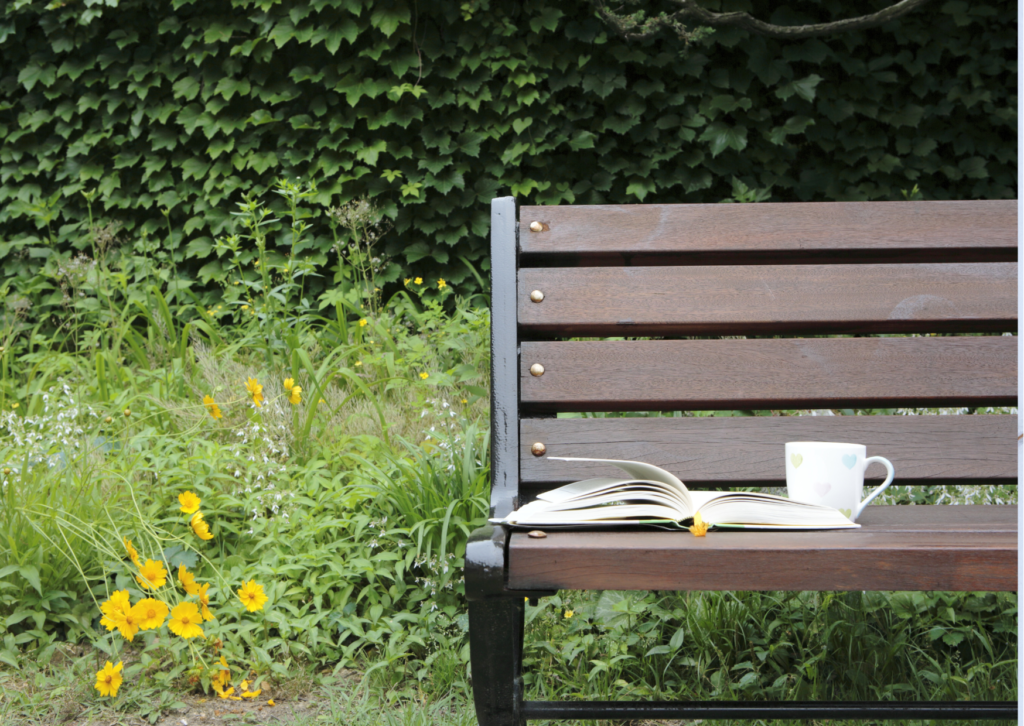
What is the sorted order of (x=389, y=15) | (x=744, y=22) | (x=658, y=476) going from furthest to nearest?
(x=389, y=15), (x=744, y=22), (x=658, y=476)

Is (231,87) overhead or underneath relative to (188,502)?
overhead

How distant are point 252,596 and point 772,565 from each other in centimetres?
115

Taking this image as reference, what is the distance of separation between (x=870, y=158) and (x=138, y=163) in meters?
3.58

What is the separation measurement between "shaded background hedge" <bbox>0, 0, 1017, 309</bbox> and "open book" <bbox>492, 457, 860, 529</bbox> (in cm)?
283

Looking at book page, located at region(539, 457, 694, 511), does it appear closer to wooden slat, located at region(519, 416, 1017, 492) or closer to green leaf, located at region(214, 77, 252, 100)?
wooden slat, located at region(519, 416, 1017, 492)

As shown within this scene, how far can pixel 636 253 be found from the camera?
1537 mm

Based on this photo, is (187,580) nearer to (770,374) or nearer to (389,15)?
(770,374)

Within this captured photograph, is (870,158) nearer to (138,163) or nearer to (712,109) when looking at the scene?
(712,109)

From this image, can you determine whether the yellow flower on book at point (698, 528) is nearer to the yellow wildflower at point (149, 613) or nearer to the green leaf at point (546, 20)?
the yellow wildflower at point (149, 613)

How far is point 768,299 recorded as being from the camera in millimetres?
1499

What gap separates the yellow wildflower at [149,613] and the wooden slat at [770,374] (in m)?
0.81

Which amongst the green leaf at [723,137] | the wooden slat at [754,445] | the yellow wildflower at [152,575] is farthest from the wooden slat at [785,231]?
the green leaf at [723,137]

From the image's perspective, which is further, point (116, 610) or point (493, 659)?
point (116, 610)

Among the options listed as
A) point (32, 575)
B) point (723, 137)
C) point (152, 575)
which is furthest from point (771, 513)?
point (723, 137)
